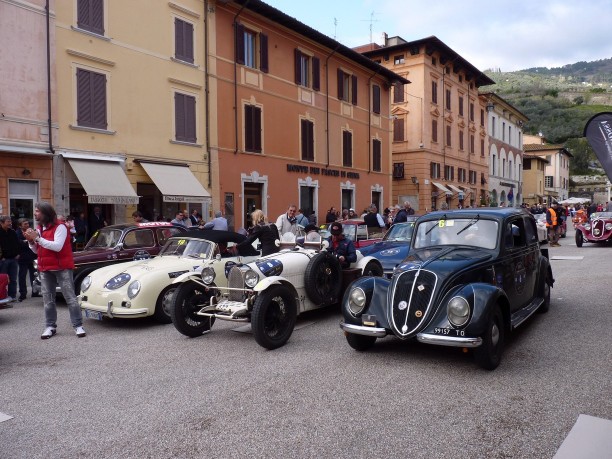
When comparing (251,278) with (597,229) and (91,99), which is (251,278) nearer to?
(91,99)

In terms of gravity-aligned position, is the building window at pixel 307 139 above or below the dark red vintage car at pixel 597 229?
above

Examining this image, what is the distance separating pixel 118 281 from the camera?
25.9 ft

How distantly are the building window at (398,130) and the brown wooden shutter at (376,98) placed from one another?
20.1ft

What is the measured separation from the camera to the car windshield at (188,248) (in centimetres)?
842

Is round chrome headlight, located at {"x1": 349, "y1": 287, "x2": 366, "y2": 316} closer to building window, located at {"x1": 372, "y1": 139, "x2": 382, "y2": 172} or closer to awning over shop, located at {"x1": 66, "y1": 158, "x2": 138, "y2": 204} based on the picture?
awning over shop, located at {"x1": 66, "y1": 158, "x2": 138, "y2": 204}

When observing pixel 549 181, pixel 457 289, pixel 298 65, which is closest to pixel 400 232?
pixel 457 289

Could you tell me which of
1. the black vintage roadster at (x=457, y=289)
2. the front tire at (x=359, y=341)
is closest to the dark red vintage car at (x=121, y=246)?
the front tire at (x=359, y=341)

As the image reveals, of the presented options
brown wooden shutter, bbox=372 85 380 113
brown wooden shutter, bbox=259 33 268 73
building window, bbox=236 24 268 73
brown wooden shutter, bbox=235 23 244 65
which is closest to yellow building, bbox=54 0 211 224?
brown wooden shutter, bbox=235 23 244 65

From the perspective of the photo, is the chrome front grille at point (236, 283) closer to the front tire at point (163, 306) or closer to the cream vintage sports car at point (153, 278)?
the cream vintage sports car at point (153, 278)

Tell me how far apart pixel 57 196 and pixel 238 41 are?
9.73 meters

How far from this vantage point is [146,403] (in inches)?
181

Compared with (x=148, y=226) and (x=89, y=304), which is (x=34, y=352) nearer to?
(x=89, y=304)

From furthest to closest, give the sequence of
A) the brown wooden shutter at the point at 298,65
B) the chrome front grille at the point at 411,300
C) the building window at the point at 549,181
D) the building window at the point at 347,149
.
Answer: the building window at the point at 549,181
the building window at the point at 347,149
the brown wooden shutter at the point at 298,65
the chrome front grille at the point at 411,300

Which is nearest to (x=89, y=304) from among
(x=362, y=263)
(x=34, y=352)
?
(x=34, y=352)
